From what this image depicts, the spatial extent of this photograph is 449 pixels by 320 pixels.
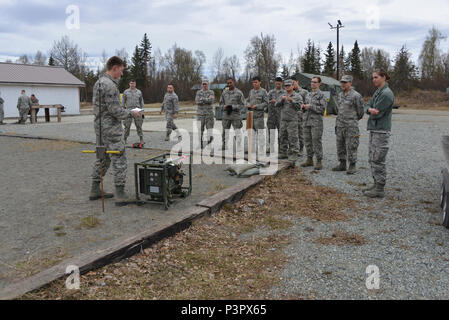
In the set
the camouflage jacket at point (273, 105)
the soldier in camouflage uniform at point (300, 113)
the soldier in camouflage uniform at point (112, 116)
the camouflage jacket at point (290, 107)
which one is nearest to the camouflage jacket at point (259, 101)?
the camouflage jacket at point (273, 105)

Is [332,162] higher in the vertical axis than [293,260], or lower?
higher

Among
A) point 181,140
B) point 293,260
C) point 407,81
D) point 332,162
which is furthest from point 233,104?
point 407,81

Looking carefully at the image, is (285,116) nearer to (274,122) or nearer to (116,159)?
(274,122)

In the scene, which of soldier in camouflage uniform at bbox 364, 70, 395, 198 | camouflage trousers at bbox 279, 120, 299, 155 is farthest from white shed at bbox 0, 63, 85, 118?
soldier in camouflage uniform at bbox 364, 70, 395, 198

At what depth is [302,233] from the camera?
4.57m

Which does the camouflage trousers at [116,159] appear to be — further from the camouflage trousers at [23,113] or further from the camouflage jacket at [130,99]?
the camouflage trousers at [23,113]

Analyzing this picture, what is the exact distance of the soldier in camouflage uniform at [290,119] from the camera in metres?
8.46

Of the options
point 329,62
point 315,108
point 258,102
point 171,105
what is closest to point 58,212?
point 315,108

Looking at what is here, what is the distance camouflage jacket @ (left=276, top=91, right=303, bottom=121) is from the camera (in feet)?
27.7

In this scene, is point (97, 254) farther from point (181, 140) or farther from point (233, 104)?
point (181, 140)

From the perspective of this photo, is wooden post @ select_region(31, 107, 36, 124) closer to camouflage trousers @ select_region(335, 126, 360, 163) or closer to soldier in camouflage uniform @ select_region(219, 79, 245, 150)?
soldier in camouflage uniform @ select_region(219, 79, 245, 150)

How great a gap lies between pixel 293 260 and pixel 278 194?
99.5 inches

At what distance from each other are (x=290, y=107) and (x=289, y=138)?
0.75 m

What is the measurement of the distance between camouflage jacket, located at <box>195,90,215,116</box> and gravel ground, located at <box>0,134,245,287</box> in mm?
2558
